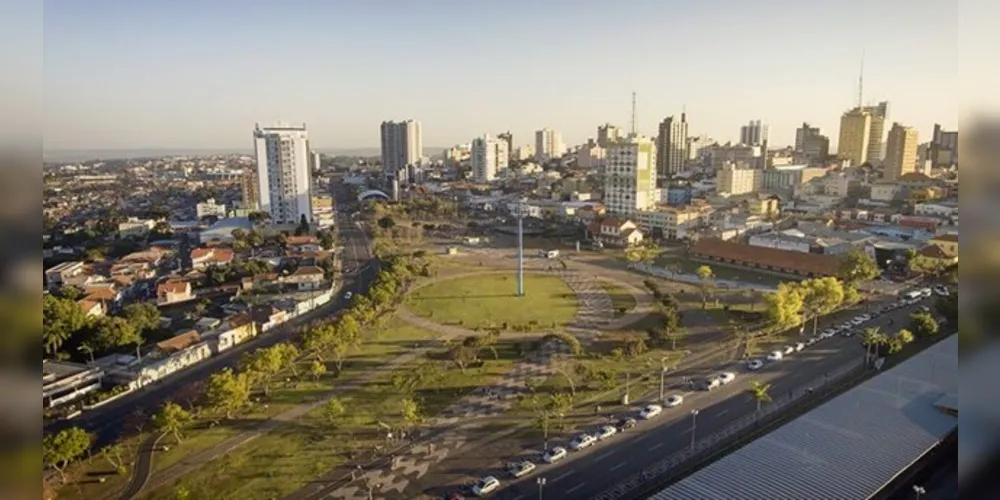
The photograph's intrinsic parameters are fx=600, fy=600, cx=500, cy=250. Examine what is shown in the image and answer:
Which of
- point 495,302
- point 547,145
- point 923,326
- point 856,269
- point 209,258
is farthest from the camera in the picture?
point 547,145

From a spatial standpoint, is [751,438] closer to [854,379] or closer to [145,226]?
[854,379]

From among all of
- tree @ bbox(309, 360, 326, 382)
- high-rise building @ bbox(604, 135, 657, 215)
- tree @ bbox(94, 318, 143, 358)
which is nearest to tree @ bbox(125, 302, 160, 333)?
tree @ bbox(94, 318, 143, 358)

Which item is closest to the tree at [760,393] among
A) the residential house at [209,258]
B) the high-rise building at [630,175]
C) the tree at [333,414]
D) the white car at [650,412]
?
the white car at [650,412]

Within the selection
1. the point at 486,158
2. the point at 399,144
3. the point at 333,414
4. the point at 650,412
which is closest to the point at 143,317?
the point at 333,414

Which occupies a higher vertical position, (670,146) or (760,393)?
(670,146)

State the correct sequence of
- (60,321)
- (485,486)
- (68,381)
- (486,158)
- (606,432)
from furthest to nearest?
(486,158) → (60,321) → (68,381) → (606,432) → (485,486)

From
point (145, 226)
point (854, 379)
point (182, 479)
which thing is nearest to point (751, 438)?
point (854, 379)

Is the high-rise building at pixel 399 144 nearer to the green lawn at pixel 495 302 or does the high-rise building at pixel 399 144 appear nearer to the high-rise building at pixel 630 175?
the high-rise building at pixel 630 175

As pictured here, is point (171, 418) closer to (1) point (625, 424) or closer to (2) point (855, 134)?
(1) point (625, 424)
